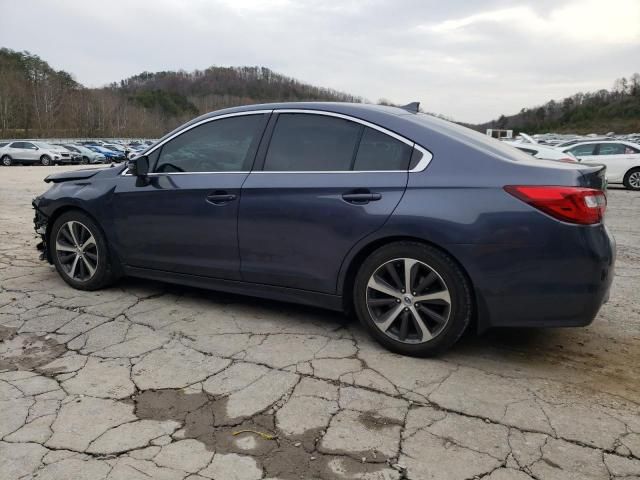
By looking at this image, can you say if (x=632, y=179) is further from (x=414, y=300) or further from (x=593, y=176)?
(x=414, y=300)

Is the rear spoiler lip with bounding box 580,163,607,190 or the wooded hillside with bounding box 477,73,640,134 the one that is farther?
the wooded hillside with bounding box 477,73,640,134

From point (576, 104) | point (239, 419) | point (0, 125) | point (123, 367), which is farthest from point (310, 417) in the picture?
point (576, 104)

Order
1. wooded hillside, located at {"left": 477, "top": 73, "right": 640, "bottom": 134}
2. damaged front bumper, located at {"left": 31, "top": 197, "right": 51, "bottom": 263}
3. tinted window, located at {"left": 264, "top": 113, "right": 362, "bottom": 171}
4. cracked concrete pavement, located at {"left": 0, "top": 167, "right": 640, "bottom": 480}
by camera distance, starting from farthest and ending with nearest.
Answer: wooded hillside, located at {"left": 477, "top": 73, "right": 640, "bottom": 134}, damaged front bumper, located at {"left": 31, "top": 197, "right": 51, "bottom": 263}, tinted window, located at {"left": 264, "top": 113, "right": 362, "bottom": 171}, cracked concrete pavement, located at {"left": 0, "top": 167, "right": 640, "bottom": 480}

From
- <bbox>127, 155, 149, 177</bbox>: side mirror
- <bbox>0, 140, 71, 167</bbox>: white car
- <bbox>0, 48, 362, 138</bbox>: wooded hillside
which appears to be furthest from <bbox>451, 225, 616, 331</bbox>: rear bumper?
<bbox>0, 48, 362, 138</bbox>: wooded hillside

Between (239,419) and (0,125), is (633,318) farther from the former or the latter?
(0,125)

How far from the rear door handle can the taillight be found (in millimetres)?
848

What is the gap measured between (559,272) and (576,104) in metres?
140

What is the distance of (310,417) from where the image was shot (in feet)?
8.54

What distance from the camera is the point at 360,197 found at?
129 inches

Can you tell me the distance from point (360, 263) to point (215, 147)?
1.48 m

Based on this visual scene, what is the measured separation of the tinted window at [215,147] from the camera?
3.85 metres

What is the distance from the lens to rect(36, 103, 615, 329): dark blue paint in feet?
9.54

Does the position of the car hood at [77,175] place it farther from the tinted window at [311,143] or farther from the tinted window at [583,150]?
the tinted window at [583,150]

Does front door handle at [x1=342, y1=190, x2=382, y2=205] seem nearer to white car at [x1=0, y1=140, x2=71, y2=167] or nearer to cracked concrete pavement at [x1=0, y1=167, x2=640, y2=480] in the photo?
cracked concrete pavement at [x1=0, y1=167, x2=640, y2=480]
